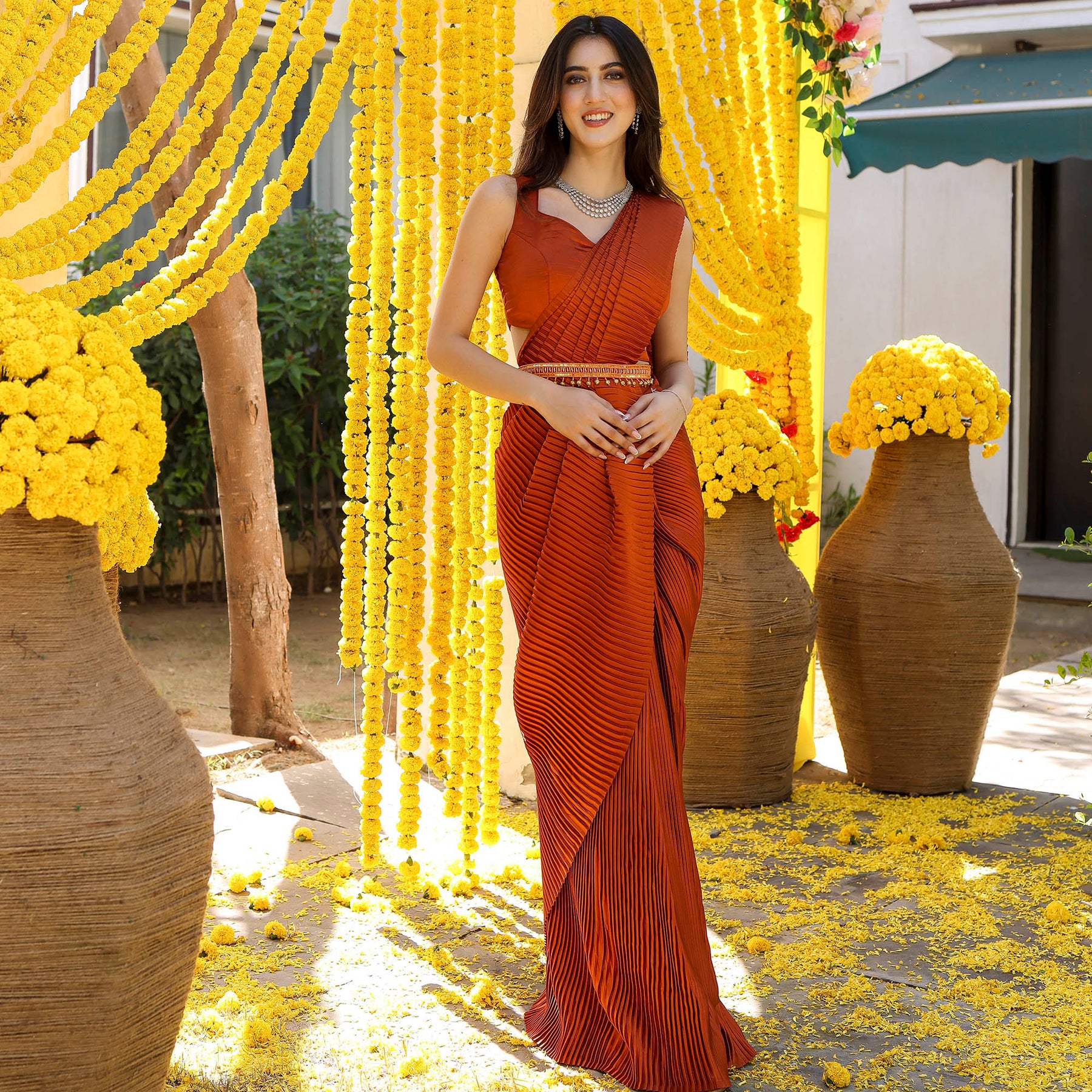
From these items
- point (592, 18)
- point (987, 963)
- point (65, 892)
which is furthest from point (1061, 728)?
point (65, 892)

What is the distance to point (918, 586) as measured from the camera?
4.24m

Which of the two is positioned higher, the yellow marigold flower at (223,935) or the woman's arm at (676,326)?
the woman's arm at (676,326)

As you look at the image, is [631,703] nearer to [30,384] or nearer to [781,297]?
[30,384]

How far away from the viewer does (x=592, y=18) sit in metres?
2.63

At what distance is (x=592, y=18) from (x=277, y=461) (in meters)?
5.65

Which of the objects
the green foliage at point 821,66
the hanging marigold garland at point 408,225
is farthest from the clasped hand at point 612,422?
the green foliage at point 821,66

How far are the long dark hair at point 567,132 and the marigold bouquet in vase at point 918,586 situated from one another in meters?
1.66

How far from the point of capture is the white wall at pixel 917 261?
1006 cm

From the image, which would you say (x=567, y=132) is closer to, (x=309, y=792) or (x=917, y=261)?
(x=309, y=792)

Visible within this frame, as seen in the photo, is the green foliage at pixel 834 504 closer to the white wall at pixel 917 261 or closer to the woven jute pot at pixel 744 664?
the white wall at pixel 917 261

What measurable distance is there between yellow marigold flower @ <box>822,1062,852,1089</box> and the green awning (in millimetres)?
5089

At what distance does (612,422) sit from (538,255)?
39cm

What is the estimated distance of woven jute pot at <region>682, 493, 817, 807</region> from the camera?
4.07 meters

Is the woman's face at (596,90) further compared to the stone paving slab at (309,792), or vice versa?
the stone paving slab at (309,792)
